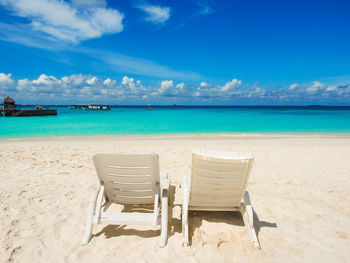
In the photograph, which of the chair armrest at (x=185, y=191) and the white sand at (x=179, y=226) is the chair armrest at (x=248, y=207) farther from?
the chair armrest at (x=185, y=191)

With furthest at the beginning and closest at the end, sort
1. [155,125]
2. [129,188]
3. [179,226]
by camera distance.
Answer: [155,125], [179,226], [129,188]

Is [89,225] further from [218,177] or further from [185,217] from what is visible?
[218,177]

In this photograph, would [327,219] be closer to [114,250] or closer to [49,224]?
[114,250]

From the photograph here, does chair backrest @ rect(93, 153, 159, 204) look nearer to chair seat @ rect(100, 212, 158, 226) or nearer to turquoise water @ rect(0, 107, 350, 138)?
chair seat @ rect(100, 212, 158, 226)

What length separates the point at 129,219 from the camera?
2.50 metres

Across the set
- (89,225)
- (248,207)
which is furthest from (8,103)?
(248,207)

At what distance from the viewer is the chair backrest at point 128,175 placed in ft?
8.39

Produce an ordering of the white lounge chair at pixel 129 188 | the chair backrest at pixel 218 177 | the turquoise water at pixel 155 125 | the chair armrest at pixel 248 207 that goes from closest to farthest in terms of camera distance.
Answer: the chair backrest at pixel 218 177 → the white lounge chair at pixel 129 188 → the chair armrest at pixel 248 207 → the turquoise water at pixel 155 125

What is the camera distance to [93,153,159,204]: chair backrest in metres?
2.56

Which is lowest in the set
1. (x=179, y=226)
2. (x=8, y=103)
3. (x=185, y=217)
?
(x=179, y=226)

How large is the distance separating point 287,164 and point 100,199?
5507mm

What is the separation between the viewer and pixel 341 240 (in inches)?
107

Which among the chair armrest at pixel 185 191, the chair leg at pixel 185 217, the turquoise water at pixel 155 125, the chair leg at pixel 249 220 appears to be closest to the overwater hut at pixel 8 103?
the turquoise water at pixel 155 125

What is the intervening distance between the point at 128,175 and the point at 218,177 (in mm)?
1125
